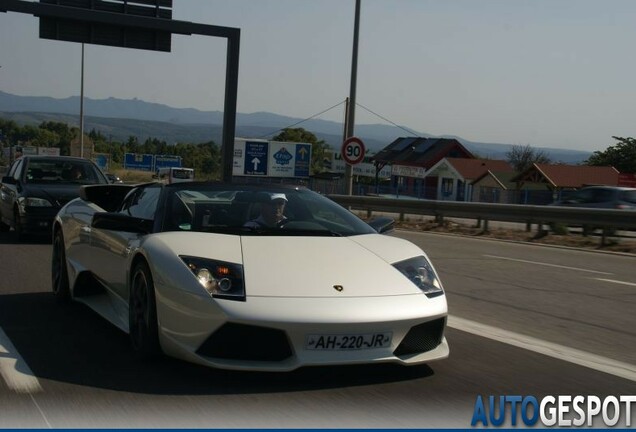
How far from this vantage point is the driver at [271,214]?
5910 millimetres

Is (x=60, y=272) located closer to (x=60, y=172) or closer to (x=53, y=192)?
(x=53, y=192)

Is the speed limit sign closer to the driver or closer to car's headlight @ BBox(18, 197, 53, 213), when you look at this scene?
car's headlight @ BBox(18, 197, 53, 213)

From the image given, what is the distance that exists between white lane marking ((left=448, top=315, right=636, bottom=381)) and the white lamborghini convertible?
4.06 feet

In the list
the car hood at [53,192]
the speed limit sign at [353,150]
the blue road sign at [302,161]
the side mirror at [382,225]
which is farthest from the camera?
the blue road sign at [302,161]

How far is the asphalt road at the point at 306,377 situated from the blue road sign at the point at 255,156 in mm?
43069

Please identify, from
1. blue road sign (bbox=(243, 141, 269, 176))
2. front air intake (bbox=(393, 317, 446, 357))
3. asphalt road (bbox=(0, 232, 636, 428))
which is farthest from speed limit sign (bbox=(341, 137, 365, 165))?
blue road sign (bbox=(243, 141, 269, 176))

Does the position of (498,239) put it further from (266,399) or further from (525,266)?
(266,399)

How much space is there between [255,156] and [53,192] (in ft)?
128

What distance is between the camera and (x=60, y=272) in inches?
300

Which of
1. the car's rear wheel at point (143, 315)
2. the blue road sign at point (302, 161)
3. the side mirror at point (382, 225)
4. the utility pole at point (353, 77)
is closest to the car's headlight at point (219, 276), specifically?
the car's rear wheel at point (143, 315)

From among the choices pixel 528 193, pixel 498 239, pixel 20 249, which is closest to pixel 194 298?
pixel 20 249

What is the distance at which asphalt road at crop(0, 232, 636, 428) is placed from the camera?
425cm

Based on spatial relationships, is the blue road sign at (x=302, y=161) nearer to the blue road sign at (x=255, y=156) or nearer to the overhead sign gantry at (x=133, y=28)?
the blue road sign at (x=255, y=156)

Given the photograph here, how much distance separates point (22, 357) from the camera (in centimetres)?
542
